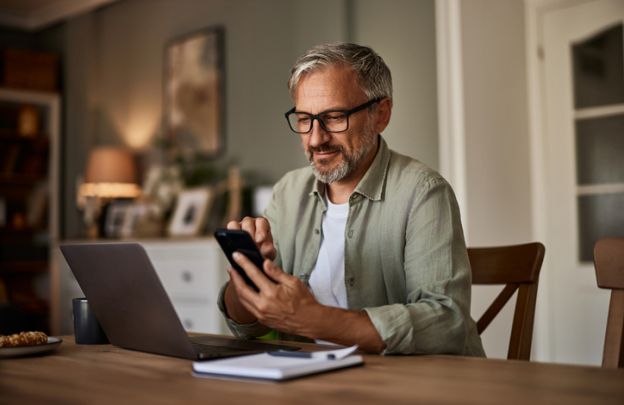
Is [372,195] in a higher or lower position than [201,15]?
lower

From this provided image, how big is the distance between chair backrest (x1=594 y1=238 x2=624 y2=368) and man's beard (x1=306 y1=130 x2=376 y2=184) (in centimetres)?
60

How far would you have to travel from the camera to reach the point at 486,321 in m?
1.74

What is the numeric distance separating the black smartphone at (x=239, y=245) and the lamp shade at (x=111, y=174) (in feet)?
14.0

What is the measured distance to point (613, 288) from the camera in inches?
55.1

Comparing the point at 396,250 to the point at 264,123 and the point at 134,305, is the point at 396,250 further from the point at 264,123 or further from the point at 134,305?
the point at 264,123

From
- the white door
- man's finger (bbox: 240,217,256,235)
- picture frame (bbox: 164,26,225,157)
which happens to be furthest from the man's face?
picture frame (bbox: 164,26,225,157)

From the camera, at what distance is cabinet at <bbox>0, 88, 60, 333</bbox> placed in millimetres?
6145

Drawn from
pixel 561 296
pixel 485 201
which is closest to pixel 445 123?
pixel 485 201

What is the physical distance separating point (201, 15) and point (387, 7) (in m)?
1.71

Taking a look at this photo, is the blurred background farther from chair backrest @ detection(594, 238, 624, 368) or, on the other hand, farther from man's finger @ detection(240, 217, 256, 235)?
chair backrest @ detection(594, 238, 624, 368)

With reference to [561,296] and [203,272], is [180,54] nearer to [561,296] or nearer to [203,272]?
[203,272]

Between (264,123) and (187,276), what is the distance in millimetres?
1148

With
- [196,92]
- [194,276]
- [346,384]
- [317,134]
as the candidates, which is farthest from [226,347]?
[196,92]

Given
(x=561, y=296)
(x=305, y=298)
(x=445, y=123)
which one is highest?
(x=445, y=123)
